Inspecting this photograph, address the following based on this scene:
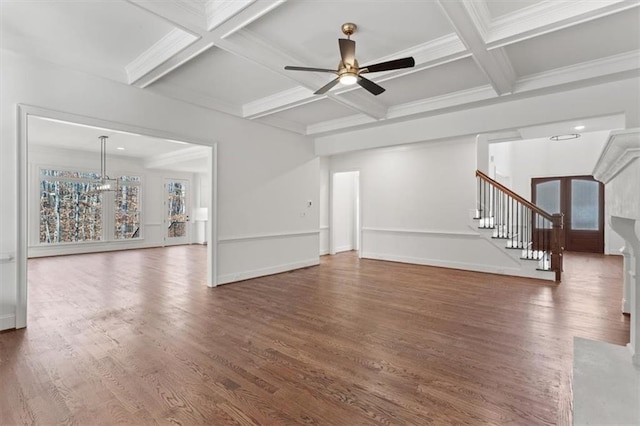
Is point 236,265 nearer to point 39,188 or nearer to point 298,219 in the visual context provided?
point 298,219

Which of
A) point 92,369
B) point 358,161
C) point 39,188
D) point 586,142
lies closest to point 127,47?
point 92,369

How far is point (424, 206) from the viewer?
7293 millimetres

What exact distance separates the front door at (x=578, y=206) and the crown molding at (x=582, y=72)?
6713mm

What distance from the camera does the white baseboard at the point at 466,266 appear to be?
5.71m

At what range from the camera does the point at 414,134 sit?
220 inches

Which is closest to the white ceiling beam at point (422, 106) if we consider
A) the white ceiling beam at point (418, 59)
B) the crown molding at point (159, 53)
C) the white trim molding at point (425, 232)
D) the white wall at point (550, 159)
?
the white ceiling beam at point (418, 59)

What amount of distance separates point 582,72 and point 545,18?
5.13 ft

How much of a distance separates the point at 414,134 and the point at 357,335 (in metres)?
3.81

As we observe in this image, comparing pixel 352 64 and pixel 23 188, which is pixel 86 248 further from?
pixel 352 64

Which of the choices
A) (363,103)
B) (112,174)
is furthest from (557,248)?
(112,174)

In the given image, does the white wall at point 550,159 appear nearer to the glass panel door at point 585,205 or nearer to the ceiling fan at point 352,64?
the glass panel door at point 585,205

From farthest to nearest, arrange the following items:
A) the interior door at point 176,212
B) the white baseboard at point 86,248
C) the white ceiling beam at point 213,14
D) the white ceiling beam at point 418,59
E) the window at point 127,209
→ 1. the interior door at point 176,212
2. the window at point 127,209
3. the white baseboard at point 86,248
4. the white ceiling beam at point 418,59
5. the white ceiling beam at point 213,14

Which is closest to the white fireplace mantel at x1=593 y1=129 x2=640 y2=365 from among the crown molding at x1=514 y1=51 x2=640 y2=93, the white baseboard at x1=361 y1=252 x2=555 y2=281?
the crown molding at x1=514 y1=51 x2=640 y2=93

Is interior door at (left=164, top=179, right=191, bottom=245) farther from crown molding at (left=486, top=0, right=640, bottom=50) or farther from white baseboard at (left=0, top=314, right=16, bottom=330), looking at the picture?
crown molding at (left=486, top=0, right=640, bottom=50)
